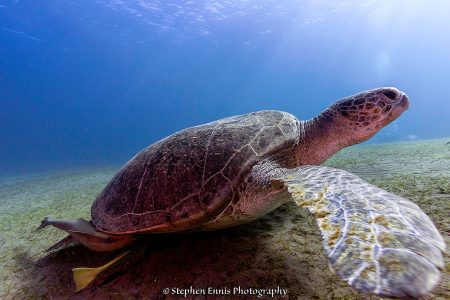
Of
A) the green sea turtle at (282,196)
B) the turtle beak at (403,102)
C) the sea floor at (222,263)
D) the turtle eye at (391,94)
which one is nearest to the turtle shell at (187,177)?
the green sea turtle at (282,196)

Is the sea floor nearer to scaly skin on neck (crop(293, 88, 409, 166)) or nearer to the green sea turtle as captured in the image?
the green sea turtle

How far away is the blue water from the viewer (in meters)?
34.7

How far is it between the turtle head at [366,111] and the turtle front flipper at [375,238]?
1.61 meters

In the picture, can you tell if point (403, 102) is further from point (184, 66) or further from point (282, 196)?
point (184, 66)

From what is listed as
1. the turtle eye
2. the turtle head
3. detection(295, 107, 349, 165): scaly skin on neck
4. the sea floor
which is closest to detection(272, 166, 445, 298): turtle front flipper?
the sea floor

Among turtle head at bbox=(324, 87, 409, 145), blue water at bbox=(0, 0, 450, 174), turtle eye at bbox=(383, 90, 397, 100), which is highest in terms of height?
blue water at bbox=(0, 0, 450, 174)

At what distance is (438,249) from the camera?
1093 millimetres

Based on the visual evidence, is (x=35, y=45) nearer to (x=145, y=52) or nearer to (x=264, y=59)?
(x=145, y=52)

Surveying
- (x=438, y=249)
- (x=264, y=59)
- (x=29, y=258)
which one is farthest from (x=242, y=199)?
(x=264, y=59)

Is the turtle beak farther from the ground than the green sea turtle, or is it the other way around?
the turtle beak

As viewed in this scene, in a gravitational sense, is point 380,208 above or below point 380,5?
below

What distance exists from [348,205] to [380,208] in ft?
0.56

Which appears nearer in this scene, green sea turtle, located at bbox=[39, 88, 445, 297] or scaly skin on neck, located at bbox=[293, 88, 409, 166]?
green sea turtle, located at bbox=[39, 88, 445, 297]

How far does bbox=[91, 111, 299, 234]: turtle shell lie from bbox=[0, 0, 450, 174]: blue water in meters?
25.5
